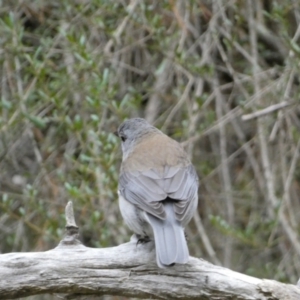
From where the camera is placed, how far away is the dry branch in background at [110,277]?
4.05 meters

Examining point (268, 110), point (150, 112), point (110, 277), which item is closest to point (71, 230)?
point (110, 277)

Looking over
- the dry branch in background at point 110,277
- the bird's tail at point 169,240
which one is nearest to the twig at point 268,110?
the bird's tail at point 169,240

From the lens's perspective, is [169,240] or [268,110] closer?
[169,240]

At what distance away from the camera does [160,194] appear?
4.45 m

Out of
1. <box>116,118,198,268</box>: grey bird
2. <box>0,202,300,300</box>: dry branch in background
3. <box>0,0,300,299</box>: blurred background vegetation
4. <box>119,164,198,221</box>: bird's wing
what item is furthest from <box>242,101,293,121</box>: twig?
<box>0,202,300,300</box>: dry branch in background

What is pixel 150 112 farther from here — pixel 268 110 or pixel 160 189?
pixel 160 189

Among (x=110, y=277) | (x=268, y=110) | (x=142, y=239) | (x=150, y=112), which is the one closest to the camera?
(x=110, y=277)

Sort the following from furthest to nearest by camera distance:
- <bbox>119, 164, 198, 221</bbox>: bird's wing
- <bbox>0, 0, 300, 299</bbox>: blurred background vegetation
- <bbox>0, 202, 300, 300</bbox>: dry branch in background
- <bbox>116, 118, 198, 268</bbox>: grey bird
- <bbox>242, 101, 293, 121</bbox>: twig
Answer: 1. <bbox>0, 0, 300, 299</bbox>: blurred background vegetation
2. <bbox>242, 101, 293, 121</bbox>: twig
3. <bbox>119, 164, 198, 221</bbox>: bird's wing
4. <bbox>116, 118, 198, 268</bbox>: grey bird
5. <bbox>0, 202, 300, 300</bbox>: dry branch in background

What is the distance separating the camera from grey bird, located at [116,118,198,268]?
165 inches

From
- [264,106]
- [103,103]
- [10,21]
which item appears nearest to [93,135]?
[103,103]

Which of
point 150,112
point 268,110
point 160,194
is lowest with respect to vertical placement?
point 160,194

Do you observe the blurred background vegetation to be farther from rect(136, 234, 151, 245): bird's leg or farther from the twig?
rect(136, 234, 151, 245): bird's leg

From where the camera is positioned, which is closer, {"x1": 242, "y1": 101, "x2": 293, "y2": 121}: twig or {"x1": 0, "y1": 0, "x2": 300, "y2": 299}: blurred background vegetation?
{"x1": 242, "y1": 101, "x2": 293, "y2": 121}: twig

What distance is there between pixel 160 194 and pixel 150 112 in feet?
7.78
